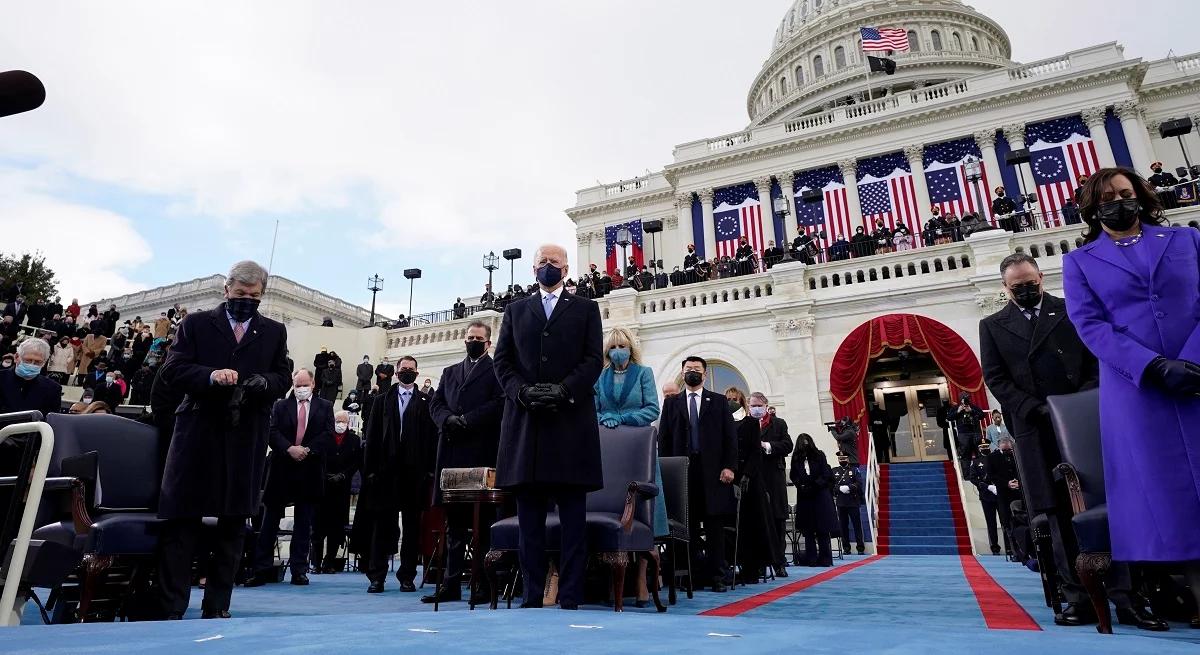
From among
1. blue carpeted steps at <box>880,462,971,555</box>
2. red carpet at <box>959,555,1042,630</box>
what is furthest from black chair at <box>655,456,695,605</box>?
blue carpeted steps at <box>880,462,971,555</box>

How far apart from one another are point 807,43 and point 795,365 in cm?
4056

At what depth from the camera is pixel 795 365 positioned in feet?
52.5

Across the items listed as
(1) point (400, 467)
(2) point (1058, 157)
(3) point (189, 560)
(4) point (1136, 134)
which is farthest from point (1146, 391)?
(4) point (1136, 134)

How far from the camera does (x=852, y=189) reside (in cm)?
2672

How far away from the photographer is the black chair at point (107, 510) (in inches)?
129

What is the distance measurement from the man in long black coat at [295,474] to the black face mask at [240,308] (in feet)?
8.95

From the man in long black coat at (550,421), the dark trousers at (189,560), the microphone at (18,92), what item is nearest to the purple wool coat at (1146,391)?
the man in long black coat at (550,421)

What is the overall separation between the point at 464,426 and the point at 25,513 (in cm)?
259

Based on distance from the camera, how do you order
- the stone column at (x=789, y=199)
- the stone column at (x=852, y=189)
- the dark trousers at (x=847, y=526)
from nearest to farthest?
the dark trousers at (x=847, y=526) < the stone column at (x=852, y=189) < the stone column at (x=789, y=199)

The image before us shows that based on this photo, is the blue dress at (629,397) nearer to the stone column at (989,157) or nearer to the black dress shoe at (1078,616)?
the black dress shoe at (1078,616)

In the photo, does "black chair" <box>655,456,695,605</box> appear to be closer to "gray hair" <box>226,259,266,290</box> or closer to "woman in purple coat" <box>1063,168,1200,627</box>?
"woman in purple coat" <box>1063,168,1200,627</box>

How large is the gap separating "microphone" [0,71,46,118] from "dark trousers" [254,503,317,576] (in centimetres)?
607

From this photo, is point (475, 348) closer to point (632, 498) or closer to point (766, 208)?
point (632, 498)

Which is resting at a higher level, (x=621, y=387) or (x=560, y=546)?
(x=621, y=387)
